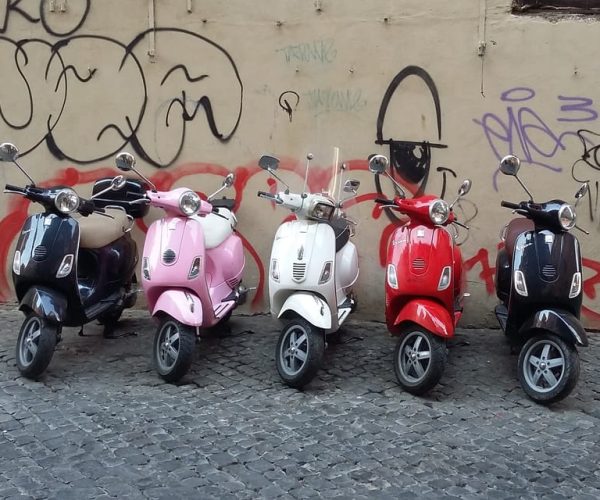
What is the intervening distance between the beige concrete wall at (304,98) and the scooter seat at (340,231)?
0.68m

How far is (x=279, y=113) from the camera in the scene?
6113 mm

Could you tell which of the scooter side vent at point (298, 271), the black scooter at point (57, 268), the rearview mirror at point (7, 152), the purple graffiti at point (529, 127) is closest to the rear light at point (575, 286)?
the purple graffiti at point (529, 127)

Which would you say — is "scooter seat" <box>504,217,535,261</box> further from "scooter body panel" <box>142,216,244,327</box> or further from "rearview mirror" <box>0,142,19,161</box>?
"rearview mirror" <box>0,142,19,161</box>

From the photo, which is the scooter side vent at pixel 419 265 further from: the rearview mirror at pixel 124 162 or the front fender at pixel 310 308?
the rearview mirror at pixel 124 162

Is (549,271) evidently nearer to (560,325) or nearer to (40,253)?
(560,325)

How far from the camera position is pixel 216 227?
5531 mm

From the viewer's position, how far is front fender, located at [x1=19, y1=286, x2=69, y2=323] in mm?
4723

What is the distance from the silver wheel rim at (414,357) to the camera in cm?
459

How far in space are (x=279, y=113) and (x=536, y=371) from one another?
2.93 metres

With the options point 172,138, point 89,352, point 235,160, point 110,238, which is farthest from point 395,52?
point 89,352

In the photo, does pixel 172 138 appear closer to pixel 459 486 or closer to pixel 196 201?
pixel 196 201

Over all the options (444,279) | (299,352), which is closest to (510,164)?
(444,279)

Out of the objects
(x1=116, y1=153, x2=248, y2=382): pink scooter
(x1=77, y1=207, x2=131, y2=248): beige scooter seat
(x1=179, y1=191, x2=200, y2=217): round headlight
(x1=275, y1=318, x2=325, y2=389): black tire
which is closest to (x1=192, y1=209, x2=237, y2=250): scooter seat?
(x1=116, y1=153, x2=248, y2=382): pink scooter

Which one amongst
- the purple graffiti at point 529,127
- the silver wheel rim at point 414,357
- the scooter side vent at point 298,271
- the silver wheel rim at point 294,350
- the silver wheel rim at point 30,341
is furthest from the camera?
the purple graffiti at point 529,127
